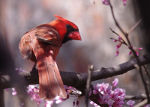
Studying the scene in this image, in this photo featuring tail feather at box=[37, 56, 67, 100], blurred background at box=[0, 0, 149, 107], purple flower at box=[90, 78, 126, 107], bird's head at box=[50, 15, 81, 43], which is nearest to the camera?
tail feather at box=[37, 56, 67, 100]

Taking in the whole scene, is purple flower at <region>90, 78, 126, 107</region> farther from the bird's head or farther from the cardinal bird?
the bird's head

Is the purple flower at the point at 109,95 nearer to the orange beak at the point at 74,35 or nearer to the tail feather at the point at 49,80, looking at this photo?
the tail feather at the point at 49,80

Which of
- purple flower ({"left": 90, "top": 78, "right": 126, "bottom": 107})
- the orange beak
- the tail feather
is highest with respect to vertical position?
the orange beak

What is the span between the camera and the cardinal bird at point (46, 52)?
1553 mm

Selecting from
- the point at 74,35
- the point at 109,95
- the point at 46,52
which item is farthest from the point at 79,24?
the point at 109,95

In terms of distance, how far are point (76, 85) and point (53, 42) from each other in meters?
0.38

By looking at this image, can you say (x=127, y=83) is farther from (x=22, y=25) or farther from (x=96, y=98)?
(x=96, y=98)

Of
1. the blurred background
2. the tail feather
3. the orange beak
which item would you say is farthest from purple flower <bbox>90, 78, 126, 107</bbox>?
the blurred background

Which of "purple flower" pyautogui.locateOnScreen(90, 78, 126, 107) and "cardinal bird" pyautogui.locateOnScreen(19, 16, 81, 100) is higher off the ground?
"cardinal bird" pyautogui.locateOnScreen(19, 16, 81, 100)

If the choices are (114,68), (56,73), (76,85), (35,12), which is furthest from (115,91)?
(35,12)

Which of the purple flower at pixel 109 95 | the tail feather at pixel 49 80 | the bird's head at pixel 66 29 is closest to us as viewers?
the tail feather at pixel 49 80

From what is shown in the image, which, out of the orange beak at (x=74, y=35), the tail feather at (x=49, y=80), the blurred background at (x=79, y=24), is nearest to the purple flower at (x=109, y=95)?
the tail feather at (x=49, y=80)

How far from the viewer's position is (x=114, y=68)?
5.58 feet

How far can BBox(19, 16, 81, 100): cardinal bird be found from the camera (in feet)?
5.09
